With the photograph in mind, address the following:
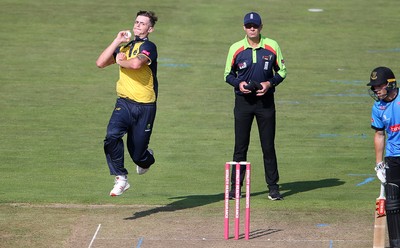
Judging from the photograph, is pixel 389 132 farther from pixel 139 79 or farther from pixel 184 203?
pixel 184 203

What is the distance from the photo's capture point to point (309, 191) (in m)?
13.7

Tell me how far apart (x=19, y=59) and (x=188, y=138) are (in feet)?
23.0

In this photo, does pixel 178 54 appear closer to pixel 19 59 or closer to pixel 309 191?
pixel 19 59

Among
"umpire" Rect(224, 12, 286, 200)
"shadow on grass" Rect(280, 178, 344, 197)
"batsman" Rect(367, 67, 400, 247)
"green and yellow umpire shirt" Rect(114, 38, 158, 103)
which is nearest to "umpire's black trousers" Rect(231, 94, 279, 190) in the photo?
"umpire" Rect(224, 12, 286, 200)

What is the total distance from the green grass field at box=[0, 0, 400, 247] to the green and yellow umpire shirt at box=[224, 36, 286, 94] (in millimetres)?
1611

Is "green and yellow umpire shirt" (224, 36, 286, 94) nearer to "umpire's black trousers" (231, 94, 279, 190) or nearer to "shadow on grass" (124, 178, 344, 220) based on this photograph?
"umpire's black trousers" (231, 94, 279, 190)

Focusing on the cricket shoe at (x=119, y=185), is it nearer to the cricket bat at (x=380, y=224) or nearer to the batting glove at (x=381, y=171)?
the batting glove at (x=381, y=171)

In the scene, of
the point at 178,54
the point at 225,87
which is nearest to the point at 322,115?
the point at 225,87

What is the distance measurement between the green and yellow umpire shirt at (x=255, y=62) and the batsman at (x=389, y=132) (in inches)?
109

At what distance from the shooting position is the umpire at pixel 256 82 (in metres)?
12.9

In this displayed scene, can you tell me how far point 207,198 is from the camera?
13.2 metres

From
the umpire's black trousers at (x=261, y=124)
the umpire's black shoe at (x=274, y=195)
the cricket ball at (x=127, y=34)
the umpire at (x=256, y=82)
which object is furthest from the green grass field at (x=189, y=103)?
the cricket ball at (x=127, y=34)

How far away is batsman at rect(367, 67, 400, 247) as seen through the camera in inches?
398

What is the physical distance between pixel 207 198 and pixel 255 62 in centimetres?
192
